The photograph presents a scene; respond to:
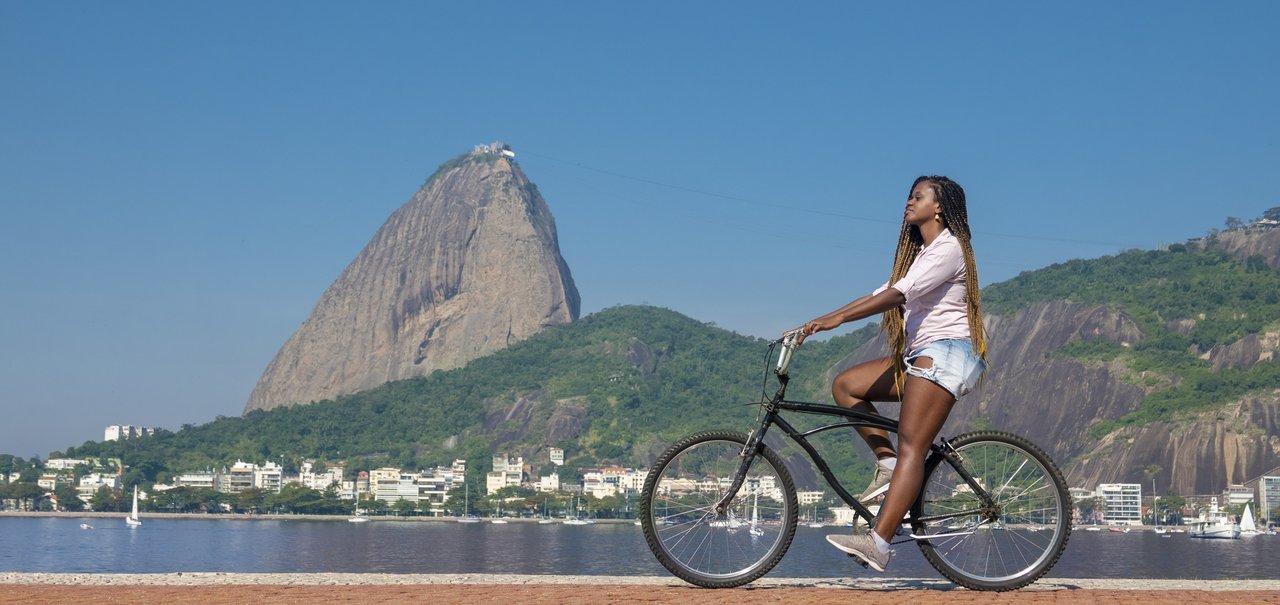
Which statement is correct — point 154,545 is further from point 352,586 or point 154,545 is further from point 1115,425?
point 1115,425

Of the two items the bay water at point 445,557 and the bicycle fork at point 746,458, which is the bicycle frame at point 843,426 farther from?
the bay water at point 445,557

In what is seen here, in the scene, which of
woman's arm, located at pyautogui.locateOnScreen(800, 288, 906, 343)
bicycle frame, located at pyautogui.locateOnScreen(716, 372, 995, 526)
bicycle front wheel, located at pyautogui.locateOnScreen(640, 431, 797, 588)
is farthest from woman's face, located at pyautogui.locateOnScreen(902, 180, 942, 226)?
bicycle front wheel, located at pyautogui.locateOnScreen(640, 431, 797, 588)

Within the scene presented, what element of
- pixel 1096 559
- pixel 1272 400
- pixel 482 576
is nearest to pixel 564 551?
pixel 1096 559

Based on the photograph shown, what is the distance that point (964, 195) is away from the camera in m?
7.54

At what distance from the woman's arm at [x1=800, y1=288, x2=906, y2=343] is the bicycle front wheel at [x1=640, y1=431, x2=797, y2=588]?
81 centimetres

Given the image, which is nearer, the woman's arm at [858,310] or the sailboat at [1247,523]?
the woman's arm at [858,310]

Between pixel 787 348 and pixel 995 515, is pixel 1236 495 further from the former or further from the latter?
pixel 787 348

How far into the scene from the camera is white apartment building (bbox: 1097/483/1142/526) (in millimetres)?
167125

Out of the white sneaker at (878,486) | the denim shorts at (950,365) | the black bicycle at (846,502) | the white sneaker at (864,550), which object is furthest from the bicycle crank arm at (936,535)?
the denim shorts at (950,365)

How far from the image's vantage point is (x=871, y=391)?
24.0ft

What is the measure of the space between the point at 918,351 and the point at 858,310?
42 cm

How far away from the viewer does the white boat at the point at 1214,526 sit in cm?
14150

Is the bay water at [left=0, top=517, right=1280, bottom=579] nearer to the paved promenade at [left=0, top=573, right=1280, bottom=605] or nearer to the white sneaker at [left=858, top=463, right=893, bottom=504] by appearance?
the paved promenade at [left=0, top=573, right=1280, bottom=605]

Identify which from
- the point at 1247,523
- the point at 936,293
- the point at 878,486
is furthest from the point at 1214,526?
the point at 936,293
